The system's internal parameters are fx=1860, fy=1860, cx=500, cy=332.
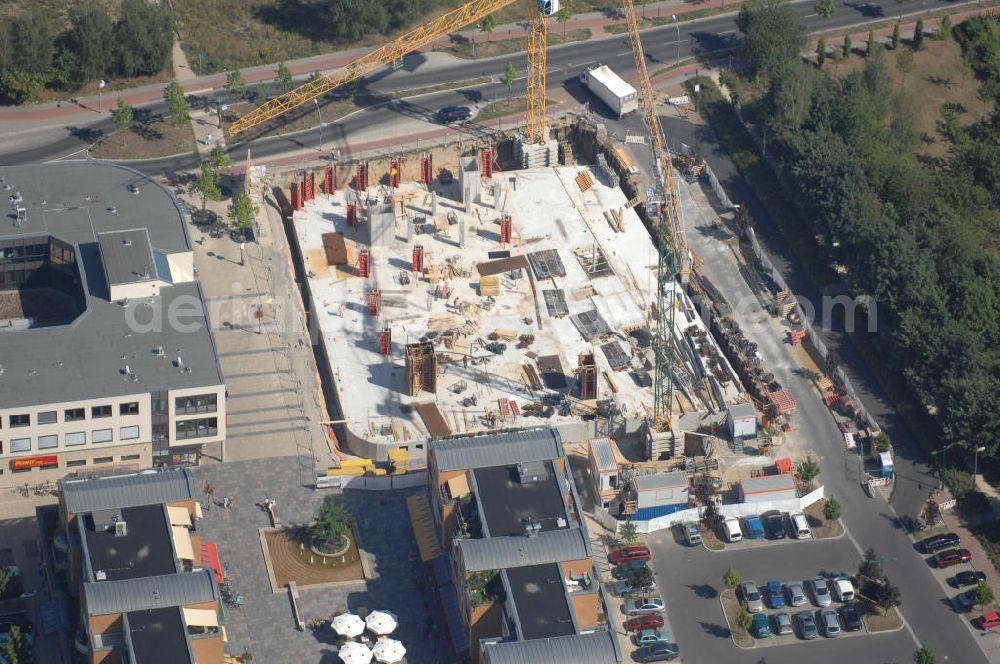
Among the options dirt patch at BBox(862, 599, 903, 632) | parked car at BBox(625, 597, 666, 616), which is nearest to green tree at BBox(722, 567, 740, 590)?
parked car at BBox(625, 597, 666, 616)

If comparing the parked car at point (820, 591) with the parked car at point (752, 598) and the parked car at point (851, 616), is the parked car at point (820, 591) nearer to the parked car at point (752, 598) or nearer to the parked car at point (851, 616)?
the parked car at point (851, 616)

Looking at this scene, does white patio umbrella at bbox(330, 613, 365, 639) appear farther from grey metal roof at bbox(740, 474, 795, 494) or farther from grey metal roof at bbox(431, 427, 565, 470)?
grey metal roof at bbox(740, 474, 795, 494)

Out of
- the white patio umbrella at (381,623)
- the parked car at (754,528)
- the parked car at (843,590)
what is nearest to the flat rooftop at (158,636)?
the white patio umbrella at (381,623)

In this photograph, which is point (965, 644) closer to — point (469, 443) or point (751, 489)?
point (751, 489)

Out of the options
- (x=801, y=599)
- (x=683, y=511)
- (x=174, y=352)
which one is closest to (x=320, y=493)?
(x=174, y=352)

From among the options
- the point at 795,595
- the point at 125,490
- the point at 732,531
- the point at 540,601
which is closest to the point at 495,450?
the point at 540,601
